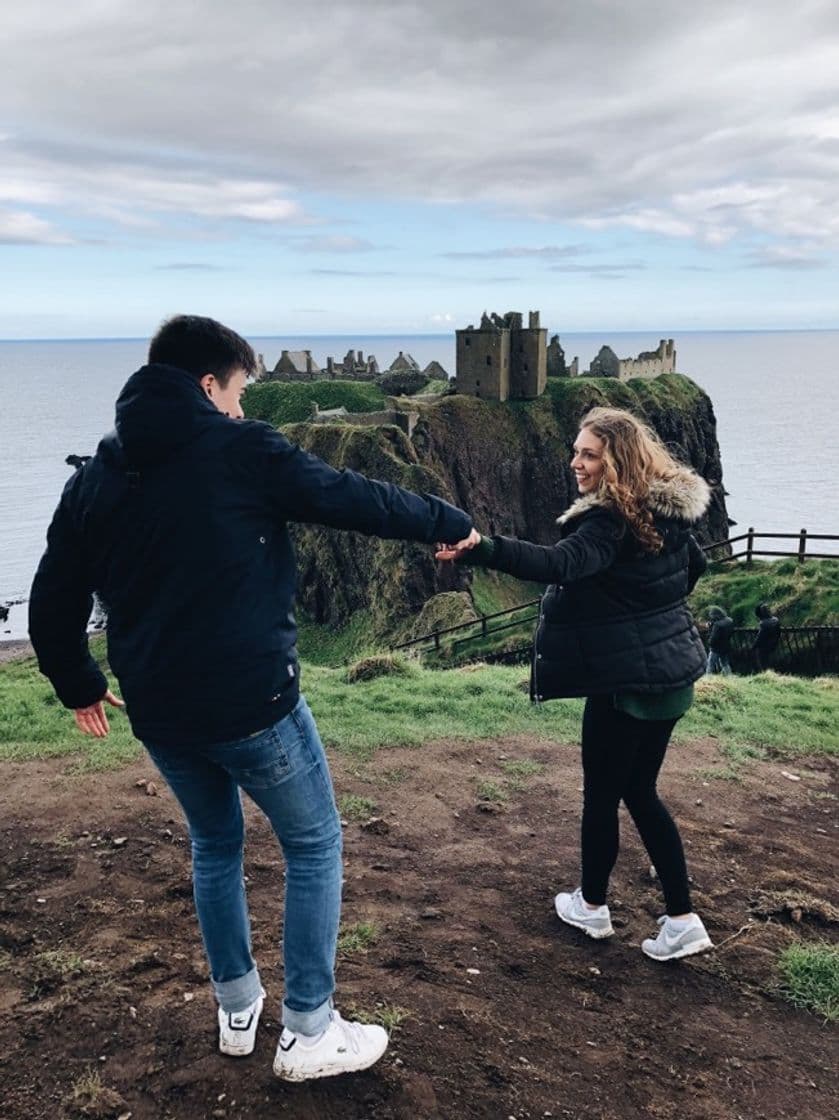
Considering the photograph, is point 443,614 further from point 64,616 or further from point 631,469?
point 64,616

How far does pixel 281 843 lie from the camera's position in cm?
338

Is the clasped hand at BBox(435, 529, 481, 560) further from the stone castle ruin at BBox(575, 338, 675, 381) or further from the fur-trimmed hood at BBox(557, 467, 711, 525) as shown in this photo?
the stone castle ruin at BBox(575, 338, 675, 381)

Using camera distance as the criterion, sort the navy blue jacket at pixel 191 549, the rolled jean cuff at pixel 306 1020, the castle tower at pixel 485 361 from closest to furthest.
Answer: the navy blue jacket at pixel 191 549
the rolled jean cuff at pixel 306 1020
the castle tower at pixel 485 361

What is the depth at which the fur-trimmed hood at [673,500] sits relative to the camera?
4.30m

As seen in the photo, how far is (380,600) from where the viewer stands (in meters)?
51.8

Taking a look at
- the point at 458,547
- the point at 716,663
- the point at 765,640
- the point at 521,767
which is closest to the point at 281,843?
the point at 458,547

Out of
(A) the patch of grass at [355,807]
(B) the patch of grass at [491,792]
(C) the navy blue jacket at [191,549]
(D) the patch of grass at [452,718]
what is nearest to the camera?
(C) the navy blue jacket at [191,549]

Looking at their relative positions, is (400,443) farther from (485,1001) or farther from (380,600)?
(485,1001)

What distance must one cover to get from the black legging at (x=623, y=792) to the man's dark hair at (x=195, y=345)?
2.49 m

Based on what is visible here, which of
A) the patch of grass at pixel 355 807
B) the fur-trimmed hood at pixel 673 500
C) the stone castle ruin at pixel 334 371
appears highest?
the stone castle ruin at pixel 334 371

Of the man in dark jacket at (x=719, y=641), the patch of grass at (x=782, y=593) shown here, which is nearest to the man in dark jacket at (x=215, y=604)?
the man in dark jacket at (x=719, y=641)

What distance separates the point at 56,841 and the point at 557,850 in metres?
3.63

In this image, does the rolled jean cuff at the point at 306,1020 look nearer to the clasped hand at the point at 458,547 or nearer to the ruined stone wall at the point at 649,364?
the clasped hand at the point at 458,547

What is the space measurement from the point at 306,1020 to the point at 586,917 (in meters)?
2.06
